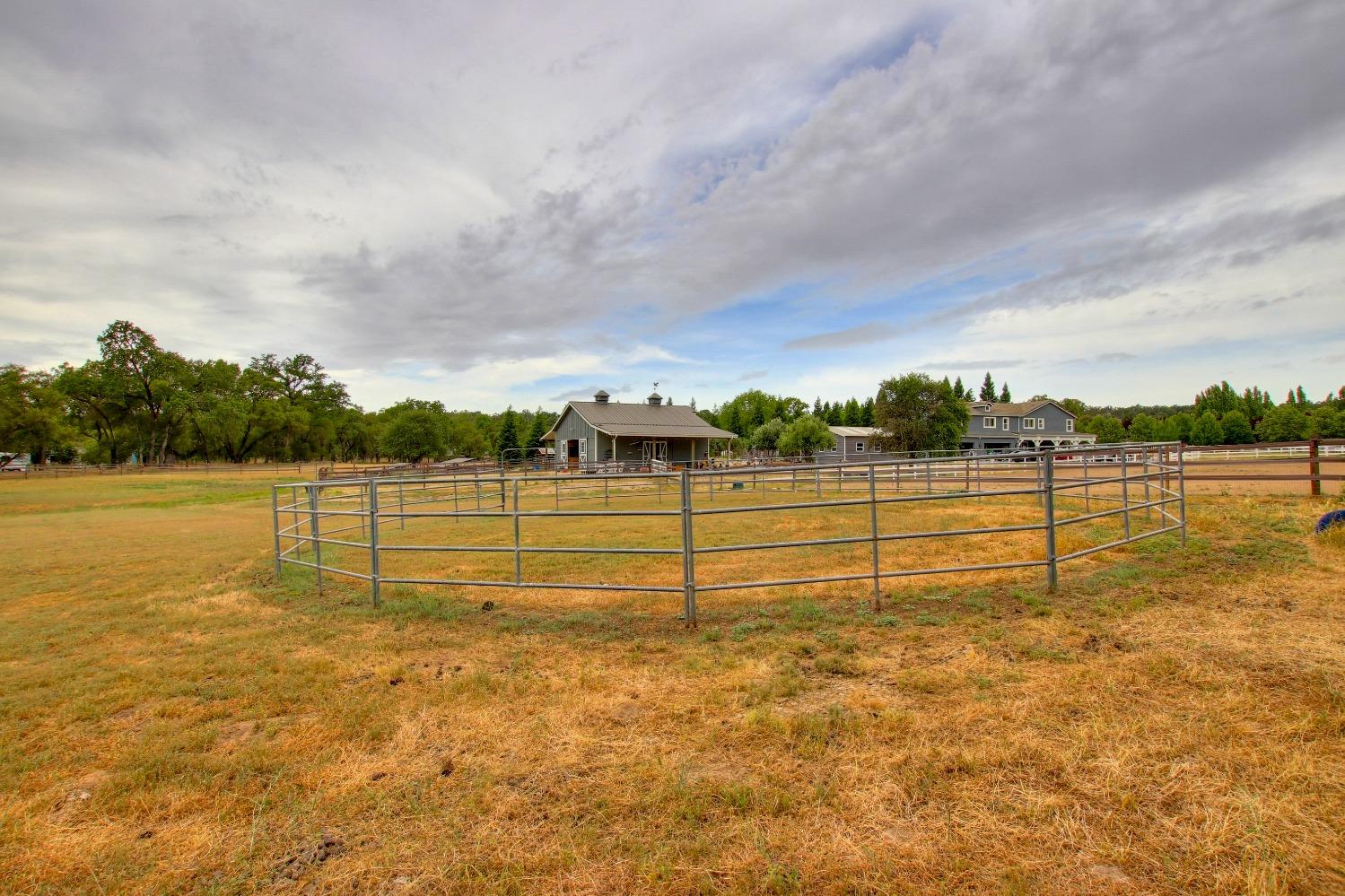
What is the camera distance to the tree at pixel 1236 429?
6331 centimetres

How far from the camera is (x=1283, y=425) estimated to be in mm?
60688

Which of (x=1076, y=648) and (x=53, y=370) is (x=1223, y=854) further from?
(x=53, y=370)

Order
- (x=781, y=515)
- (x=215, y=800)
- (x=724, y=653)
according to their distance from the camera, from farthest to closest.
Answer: (x=781, y=515) < (x=724, y=653) < (x=215, y=800)

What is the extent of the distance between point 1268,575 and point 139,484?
47.1m

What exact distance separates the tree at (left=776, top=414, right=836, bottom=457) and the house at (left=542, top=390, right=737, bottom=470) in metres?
19.7

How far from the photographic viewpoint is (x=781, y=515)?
13.6m

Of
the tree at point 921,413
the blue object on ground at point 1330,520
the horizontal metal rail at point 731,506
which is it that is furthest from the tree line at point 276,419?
the blue object on ground at point 1330,520

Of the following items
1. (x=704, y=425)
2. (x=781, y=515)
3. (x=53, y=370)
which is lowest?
(x=781, y=515)

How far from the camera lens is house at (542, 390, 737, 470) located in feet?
116

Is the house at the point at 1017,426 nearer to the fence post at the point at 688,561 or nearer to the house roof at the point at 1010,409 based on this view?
the house roof at the point at 1010,409

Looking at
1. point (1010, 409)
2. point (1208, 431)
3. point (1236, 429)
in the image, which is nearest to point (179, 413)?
point (1010, 409)

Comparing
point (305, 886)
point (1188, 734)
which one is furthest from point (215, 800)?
point (1188, 734)

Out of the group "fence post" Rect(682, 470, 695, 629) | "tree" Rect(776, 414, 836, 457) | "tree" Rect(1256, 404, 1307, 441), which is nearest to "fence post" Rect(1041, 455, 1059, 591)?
"fence post" Rect(682, 470, 695, 629)

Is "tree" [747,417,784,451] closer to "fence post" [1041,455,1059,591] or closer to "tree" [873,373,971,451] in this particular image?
"tree" [873,373,971,451]
